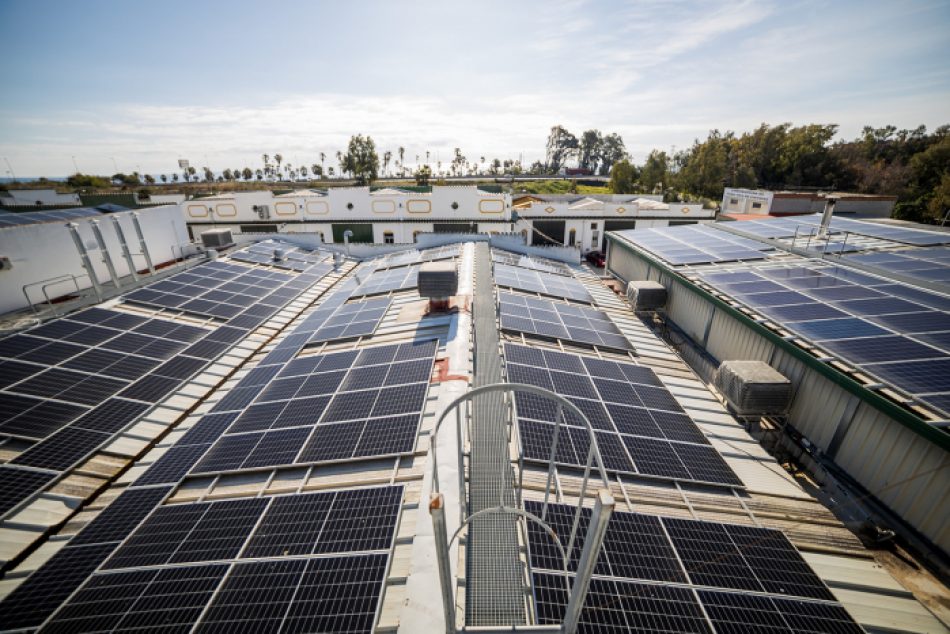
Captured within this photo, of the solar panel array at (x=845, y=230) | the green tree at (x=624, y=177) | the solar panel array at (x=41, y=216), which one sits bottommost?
the solar panel array at (x=845, y=230)

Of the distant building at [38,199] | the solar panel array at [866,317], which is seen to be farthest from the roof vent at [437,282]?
the distant building at [38,199]

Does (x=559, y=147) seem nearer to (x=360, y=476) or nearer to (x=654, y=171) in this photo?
(x=654, y=171)

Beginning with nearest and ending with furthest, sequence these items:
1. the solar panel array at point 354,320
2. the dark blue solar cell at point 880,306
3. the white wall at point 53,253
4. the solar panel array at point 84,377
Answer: the solar panel array at point 84,377
the dark blue solar cell at point 880,306
the solar panel array at point 354,320
the white wall at point 53,253

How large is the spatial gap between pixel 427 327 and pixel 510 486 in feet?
29.3

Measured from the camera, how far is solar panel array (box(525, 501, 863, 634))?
6840mm

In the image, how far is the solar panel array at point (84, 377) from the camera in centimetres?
1123

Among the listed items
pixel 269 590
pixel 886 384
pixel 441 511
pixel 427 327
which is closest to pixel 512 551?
pixel 441 511

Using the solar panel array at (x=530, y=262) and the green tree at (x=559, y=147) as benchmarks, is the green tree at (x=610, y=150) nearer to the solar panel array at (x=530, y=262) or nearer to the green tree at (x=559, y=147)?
the green tree at (x=559, y=147)

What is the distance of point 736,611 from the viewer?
7109 mm

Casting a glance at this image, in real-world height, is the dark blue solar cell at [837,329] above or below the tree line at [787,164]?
below

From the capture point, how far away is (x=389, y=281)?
24734 mm

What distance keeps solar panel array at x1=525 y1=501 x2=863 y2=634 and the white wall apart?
2832 centimetres

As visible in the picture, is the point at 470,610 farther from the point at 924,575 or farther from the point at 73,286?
the point at 73,286

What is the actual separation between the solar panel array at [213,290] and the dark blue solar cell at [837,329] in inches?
1121
